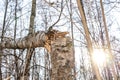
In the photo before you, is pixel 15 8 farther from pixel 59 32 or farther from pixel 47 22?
pixel 59 32

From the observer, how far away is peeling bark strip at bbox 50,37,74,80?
302 centimetres

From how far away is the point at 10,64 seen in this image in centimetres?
443

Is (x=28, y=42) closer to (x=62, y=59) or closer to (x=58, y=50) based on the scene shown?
(x=58, y=50)

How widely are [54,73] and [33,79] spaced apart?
10.9ft

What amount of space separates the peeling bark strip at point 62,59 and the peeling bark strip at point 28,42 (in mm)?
243

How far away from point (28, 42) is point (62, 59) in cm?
74

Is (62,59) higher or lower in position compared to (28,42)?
lower

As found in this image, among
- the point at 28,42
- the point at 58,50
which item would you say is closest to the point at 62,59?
the point at 58,50

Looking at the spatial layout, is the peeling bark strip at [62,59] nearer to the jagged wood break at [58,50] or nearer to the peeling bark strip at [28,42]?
the jagged wood break at [58,50]

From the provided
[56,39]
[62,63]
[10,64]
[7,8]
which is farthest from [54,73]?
[7,8]

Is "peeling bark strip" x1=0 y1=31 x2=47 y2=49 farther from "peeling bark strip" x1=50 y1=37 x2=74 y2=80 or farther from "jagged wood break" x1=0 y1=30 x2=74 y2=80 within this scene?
"peeling bark strip" x1=50 y1=37 x2=74 y2=80

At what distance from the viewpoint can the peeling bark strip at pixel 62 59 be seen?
3.02 meters

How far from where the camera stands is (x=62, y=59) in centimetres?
315

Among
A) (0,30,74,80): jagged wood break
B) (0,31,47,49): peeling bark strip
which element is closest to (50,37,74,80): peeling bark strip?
(0,30,74,80): jagged wood break
